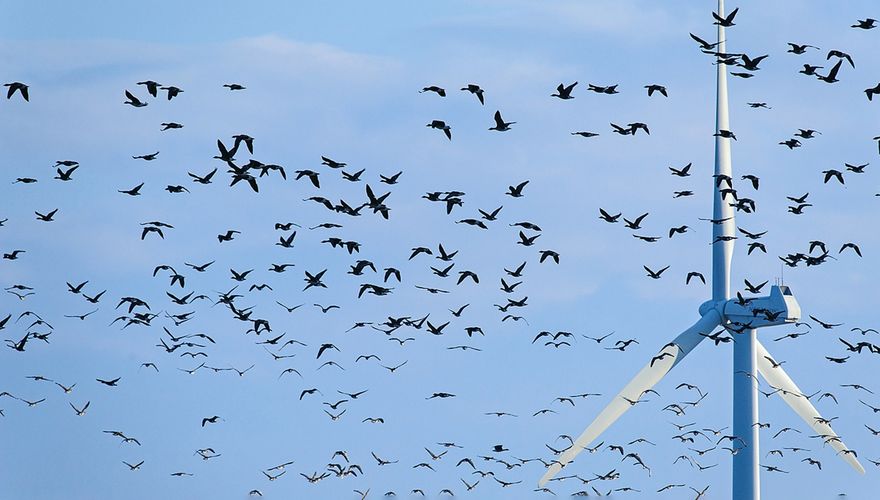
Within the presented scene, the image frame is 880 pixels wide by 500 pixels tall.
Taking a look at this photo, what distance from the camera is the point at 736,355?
384 ft

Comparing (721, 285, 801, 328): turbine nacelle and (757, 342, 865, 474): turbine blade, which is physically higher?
(721, 285, 801, 328): turbine nacelle

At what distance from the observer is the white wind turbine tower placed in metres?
114

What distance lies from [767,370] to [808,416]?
158 inches

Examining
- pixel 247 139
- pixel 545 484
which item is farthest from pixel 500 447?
pixel 247 139

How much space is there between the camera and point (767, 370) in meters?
116

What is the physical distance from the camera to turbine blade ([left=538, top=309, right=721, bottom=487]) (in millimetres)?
111938

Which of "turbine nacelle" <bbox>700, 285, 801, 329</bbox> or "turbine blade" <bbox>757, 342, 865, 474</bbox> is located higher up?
"turbine nacelle" <bbox>700, 285, 801, 329</bbox>

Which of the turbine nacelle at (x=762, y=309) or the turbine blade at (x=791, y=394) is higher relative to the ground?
the turbine nacelle at (x=762, y=309)

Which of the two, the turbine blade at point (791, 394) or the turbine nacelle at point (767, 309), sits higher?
the turbine nacelle at point (767, 309)

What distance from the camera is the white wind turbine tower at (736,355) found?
114 meters

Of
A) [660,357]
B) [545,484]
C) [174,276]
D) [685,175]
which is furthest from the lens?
[545,484]

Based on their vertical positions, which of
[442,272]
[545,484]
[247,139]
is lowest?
[545,484]

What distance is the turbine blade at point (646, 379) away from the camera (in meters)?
112

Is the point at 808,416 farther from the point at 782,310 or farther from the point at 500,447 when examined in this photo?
the point at 500,447
